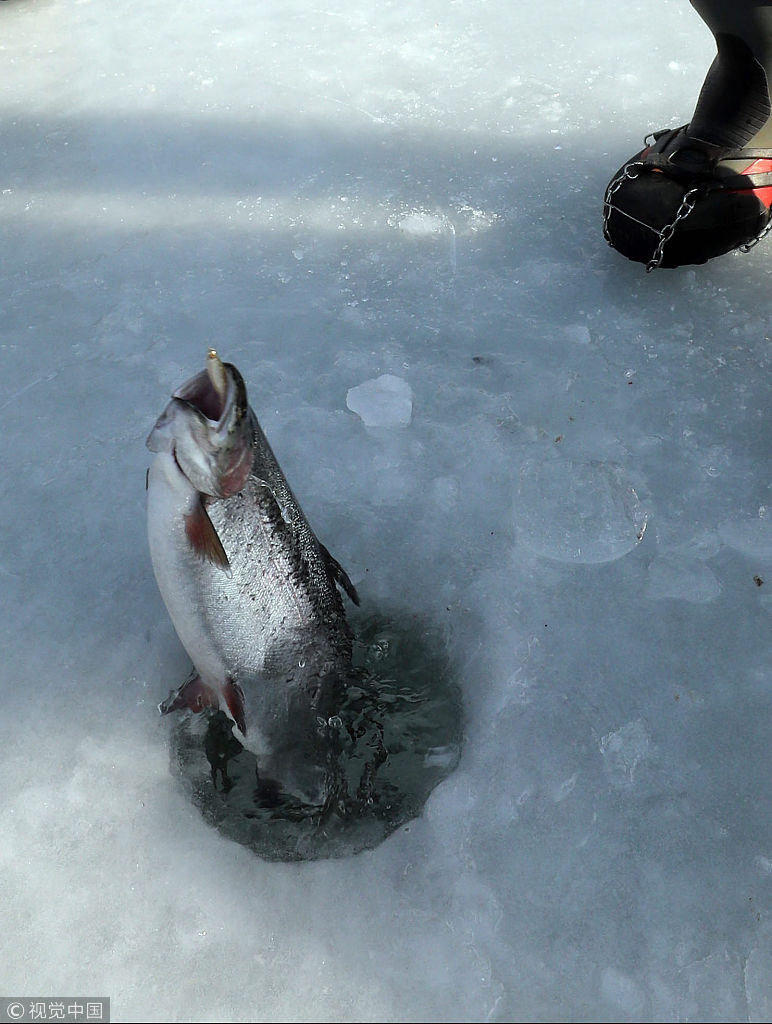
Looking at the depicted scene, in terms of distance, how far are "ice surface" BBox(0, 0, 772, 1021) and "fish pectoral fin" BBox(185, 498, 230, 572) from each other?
2.18ft

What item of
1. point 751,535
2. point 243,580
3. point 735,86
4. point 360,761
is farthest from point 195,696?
point 735,86

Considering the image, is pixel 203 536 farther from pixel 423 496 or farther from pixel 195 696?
pixel 423 496

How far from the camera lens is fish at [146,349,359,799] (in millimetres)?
1944

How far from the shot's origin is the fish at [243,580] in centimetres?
194

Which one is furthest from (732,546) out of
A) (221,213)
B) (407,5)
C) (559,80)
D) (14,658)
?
(407,5)

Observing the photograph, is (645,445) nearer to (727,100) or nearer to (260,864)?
(727,100)

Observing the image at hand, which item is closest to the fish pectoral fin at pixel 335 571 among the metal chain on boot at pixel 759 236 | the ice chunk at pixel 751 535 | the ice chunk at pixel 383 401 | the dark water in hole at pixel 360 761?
the dark water in hole at pixel 360 761

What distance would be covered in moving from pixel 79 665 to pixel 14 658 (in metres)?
0.21

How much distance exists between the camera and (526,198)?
4.07 m

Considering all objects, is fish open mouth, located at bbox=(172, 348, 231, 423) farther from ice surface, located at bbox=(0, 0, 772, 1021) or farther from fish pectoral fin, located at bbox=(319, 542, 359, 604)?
ice surface, located at bbox=(0, 0, 772, 1021)

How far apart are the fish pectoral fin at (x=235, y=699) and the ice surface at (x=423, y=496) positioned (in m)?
0.32

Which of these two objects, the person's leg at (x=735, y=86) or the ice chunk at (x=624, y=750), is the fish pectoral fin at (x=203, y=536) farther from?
the person's leg at (x=735, y=86)

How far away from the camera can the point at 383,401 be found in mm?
3254

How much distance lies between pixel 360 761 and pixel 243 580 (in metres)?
0.64
